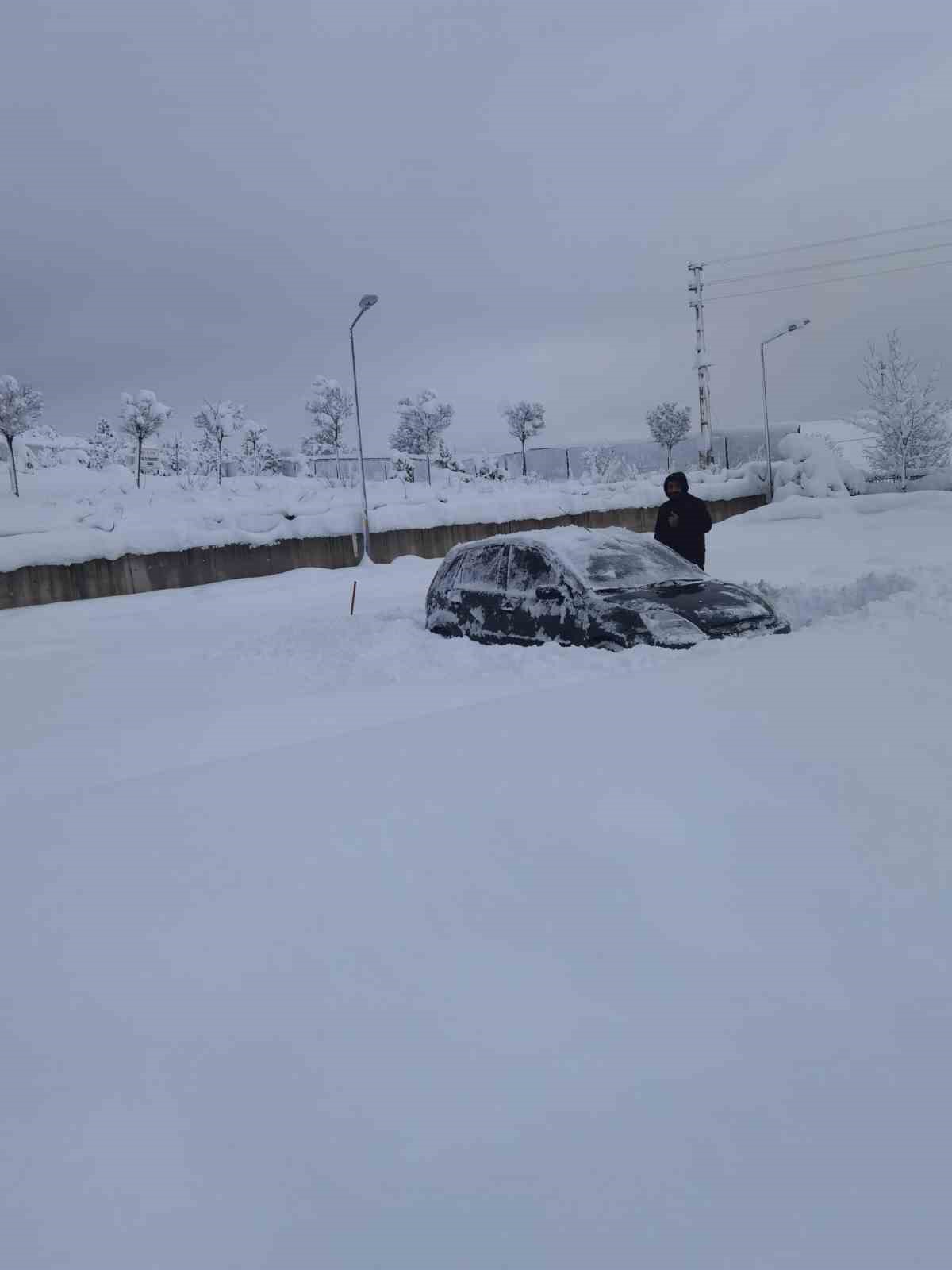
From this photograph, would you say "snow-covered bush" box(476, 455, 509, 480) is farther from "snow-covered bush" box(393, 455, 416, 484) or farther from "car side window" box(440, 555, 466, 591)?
"car side window" box(440, 555, 466, 591)

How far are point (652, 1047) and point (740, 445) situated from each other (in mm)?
62572

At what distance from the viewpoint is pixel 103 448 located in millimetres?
74812

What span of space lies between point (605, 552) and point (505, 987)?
5.67 metres

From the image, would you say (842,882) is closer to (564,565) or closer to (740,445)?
(564,565)

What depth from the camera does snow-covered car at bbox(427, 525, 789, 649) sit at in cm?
688

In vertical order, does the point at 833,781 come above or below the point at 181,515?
below

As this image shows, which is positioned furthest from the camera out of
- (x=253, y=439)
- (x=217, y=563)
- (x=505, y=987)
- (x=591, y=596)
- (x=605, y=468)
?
(x=253, y=439)

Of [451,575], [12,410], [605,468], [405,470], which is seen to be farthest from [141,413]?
[451,575]

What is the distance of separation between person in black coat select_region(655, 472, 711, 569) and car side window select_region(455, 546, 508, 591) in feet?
5.94

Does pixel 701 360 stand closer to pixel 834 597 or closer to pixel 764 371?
pixel 764 371

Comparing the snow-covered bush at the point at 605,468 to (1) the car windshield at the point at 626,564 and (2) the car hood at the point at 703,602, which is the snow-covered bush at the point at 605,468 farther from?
(2) the car hood at the point at 703,602

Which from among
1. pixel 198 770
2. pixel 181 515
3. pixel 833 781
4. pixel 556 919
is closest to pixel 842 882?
pixel 833 781

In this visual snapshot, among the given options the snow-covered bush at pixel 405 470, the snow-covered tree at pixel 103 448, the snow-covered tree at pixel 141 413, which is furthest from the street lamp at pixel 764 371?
the snow-covered tree at pixel 103 448

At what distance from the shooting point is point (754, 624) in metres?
7.08
